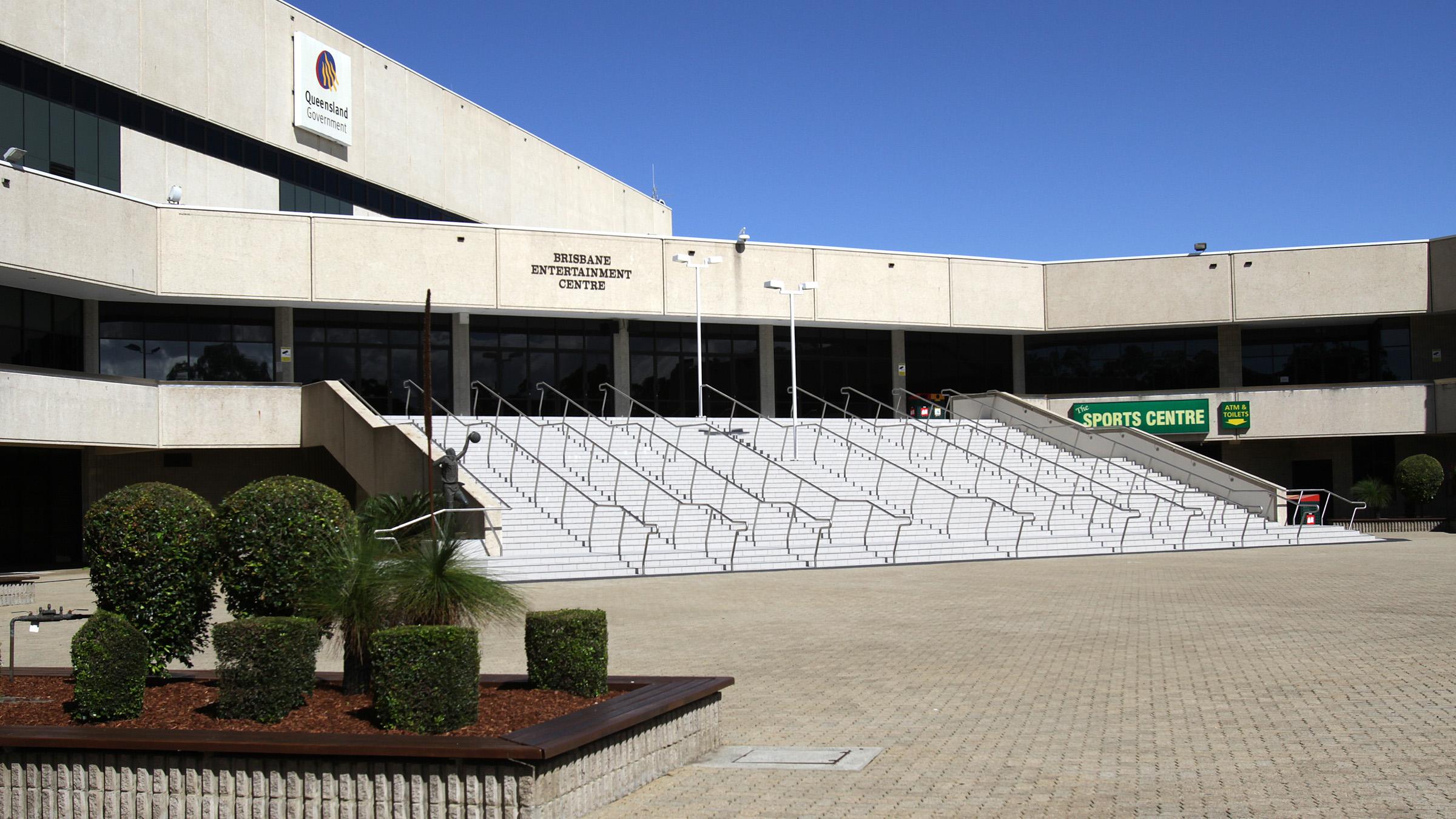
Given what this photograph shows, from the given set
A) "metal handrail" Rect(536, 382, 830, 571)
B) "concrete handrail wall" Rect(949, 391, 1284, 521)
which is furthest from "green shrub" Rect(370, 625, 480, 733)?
"concrete handrail wall" Rect(949, 391, 1284, 521)

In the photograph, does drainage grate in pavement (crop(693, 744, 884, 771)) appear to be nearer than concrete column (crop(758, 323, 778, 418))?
Yes

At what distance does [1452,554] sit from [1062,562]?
25.2 ft

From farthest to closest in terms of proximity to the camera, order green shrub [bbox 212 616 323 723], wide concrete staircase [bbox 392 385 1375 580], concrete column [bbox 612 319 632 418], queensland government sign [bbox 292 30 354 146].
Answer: concrete column [bbox 612 319 632 418] < queensland government sign [bbox 292 30 354 146] < wide concrete staircase [bbox 392 385 1375 580] < green shrub [bbox 212 616 323 723]

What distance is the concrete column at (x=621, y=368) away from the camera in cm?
3888

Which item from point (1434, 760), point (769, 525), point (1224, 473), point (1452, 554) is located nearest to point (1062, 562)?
point (769, 525)

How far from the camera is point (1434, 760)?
7461 mm

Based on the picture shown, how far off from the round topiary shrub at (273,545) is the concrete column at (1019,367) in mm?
37192

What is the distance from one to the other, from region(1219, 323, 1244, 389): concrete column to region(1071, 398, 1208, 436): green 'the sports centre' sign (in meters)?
1.94

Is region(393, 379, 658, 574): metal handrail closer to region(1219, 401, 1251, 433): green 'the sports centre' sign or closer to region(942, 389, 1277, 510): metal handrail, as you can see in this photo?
region(942, 389, 1277, 510): metal handrail

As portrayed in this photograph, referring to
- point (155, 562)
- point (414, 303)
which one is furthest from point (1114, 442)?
point (155, 562)

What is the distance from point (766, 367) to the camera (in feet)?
134

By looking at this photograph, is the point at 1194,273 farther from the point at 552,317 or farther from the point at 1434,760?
the point at 1434,760

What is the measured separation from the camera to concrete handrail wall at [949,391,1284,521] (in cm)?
3172

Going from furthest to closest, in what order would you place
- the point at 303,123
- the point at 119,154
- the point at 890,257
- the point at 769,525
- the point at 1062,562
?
the point at 890,257 → the point at 303,123 → the point at 119,154 → the point at 769,525 → the point at 1062,562
